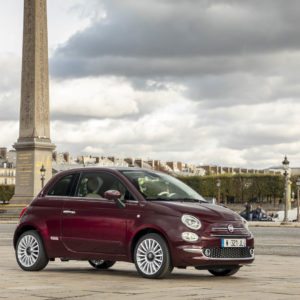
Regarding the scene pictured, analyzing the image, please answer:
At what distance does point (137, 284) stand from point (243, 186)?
116299 millimetres

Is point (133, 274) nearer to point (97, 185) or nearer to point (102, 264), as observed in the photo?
point (102, 264)

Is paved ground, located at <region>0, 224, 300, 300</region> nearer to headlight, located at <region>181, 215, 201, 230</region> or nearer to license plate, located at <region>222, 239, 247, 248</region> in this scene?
license plate, located at <region>222, 239, 247, 248</region>

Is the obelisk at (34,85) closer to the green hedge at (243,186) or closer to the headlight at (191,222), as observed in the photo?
the headlight at (191,222)

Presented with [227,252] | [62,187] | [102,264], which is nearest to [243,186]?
[102,264]

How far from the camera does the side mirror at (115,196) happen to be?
1071 centimetres

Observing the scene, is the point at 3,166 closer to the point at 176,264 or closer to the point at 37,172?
the point at 37,172

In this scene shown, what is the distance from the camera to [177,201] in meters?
10.8

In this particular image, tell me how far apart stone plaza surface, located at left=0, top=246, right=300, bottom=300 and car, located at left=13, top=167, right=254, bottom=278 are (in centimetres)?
27

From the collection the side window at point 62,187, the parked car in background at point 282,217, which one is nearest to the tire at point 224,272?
the side window at point 62,187

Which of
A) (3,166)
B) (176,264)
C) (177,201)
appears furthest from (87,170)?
(3,166)

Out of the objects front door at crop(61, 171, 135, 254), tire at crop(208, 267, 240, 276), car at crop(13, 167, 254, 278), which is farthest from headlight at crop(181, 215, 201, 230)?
tire at crop(208, 267, 240, 276)

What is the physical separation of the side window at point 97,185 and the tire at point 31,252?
3.20 feet

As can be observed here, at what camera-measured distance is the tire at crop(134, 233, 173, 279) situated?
33.0 feet

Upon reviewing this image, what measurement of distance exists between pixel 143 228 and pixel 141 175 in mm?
1144
